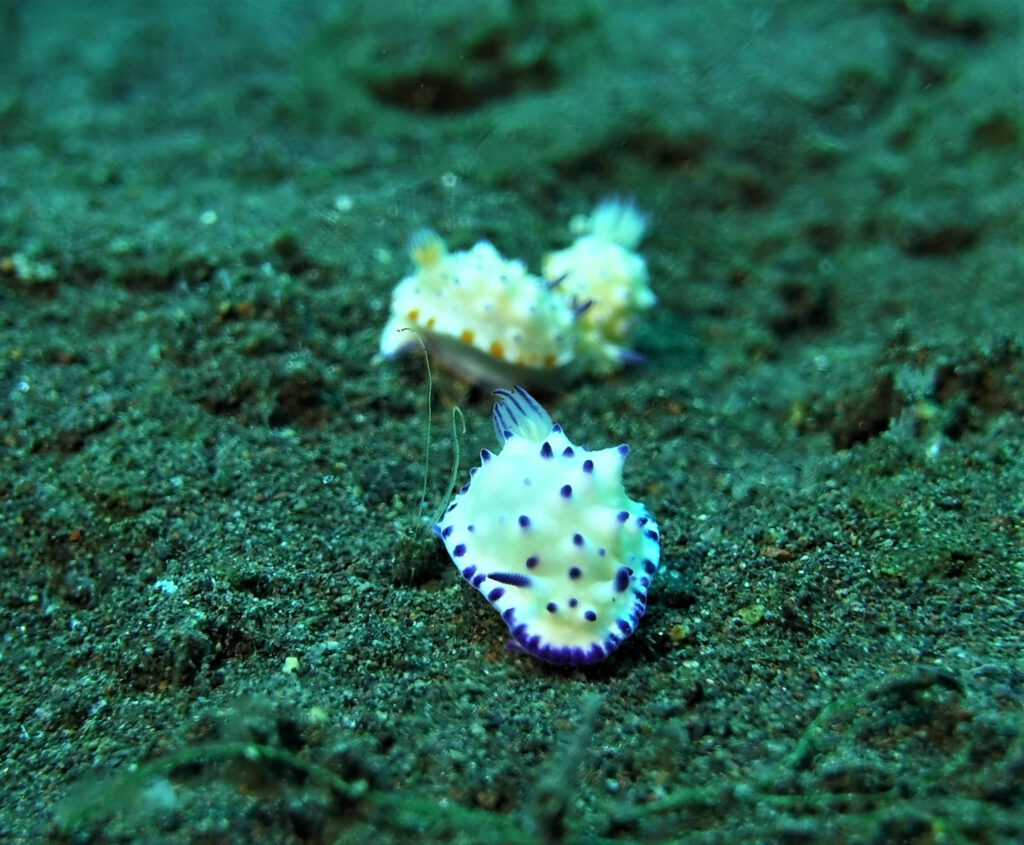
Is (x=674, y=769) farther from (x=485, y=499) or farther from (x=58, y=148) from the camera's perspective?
(x=58, y=148)

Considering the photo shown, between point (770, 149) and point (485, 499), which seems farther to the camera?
point (770, 149)

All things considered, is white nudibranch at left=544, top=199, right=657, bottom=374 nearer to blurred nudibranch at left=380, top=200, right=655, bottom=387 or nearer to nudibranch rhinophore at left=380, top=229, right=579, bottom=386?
blurred nudibranch at left=380, top=200, right=655, bottom=387

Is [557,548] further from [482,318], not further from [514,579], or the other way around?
[482,318]

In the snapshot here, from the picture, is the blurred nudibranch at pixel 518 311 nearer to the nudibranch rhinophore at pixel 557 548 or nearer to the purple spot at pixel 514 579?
the nudibranch rhinophore at pixel 557 548

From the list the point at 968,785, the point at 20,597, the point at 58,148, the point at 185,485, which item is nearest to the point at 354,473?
the point at 185,485

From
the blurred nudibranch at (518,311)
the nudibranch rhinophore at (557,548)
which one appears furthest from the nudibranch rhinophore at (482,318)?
the nudibranch rhinophore at (557,548)

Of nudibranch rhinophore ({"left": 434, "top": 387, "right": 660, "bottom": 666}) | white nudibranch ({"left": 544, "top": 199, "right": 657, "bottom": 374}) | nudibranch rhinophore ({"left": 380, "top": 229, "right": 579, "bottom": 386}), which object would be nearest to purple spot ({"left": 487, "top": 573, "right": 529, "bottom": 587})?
nudibranch rhinophore ({"left": 434, "top": 387, "right": 660, "bottom": 666})

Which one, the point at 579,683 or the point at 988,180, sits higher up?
the point at 988,180
